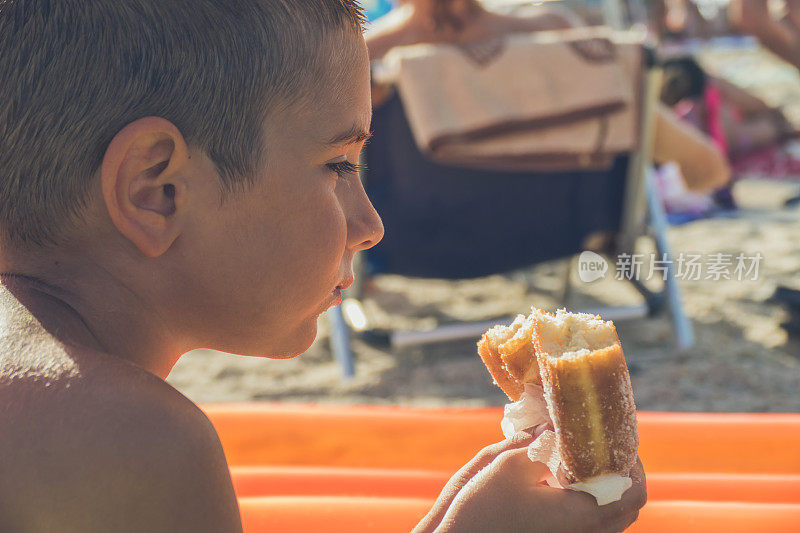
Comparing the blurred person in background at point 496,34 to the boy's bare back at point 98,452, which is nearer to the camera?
the boy's bare back at point 98,452

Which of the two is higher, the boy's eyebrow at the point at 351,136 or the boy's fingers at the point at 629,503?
the boy's eyebrow at the point at 351,136

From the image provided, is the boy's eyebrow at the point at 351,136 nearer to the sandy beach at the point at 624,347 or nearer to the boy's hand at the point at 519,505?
the boy's hand at the point at 519,505

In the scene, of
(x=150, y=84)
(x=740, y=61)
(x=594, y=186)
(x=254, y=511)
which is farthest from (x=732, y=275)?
(x=740, y=61)

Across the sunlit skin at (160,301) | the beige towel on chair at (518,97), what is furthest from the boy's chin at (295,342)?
the beige towel on chair at (518,97)

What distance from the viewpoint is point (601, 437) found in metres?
0.92

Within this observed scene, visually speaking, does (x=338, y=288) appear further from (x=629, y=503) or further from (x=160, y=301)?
(x=629, y=503)

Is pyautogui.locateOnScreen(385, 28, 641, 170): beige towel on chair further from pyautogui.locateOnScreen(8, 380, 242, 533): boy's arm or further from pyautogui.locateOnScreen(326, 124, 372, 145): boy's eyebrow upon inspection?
pyautogui.locateOnScreen(8, 380, 242, 533): boy's arm

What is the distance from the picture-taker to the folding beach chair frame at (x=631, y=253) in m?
2.99

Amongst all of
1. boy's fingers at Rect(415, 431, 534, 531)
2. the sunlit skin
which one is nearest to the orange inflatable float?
boy's fingers at Rect(415, 431, 534, 531)

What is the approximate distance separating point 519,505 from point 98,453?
46cm

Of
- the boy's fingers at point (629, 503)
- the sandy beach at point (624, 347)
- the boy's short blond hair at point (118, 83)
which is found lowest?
the sandy beach at point (624, 347)

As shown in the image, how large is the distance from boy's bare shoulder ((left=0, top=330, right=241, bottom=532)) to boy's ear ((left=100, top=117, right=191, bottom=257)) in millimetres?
146

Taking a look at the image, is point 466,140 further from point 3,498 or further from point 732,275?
point 3,498

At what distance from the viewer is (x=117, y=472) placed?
764 millimetres
